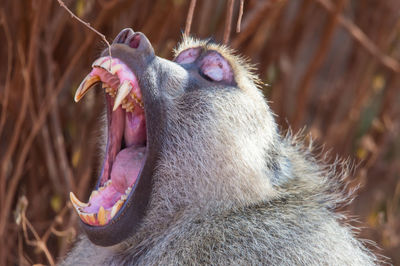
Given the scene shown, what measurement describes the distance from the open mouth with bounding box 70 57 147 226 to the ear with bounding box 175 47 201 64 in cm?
26

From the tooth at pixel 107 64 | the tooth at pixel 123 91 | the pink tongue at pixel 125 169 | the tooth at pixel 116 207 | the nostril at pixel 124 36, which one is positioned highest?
the nostril at pixel 124 36

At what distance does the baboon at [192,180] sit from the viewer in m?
2.36

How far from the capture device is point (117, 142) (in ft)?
8.64

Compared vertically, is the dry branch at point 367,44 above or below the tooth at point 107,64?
above

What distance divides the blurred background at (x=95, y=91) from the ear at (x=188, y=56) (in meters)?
0.29

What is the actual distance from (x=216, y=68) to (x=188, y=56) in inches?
6.8

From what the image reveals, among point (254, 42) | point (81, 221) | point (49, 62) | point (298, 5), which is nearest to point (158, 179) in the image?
point (81, 221)

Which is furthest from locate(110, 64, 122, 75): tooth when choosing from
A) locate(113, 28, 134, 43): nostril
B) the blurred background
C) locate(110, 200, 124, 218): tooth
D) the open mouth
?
the blurred background

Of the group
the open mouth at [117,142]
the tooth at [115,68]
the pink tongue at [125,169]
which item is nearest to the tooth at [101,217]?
the open mouth at [117,142]

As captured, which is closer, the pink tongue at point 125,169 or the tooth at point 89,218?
the tooth at point 89,218

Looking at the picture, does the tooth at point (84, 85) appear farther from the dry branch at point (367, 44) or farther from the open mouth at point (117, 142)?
the dry branch at point (367, 44)

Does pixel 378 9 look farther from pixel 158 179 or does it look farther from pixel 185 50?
pixel 158 179

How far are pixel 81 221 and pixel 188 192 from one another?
393mm

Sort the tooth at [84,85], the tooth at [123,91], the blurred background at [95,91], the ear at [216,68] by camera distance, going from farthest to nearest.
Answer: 1. the blurred background at [95,91]
2. the ear at [216,68]
3. the tooth at [84,85]
4. the tooth at [123,91]
